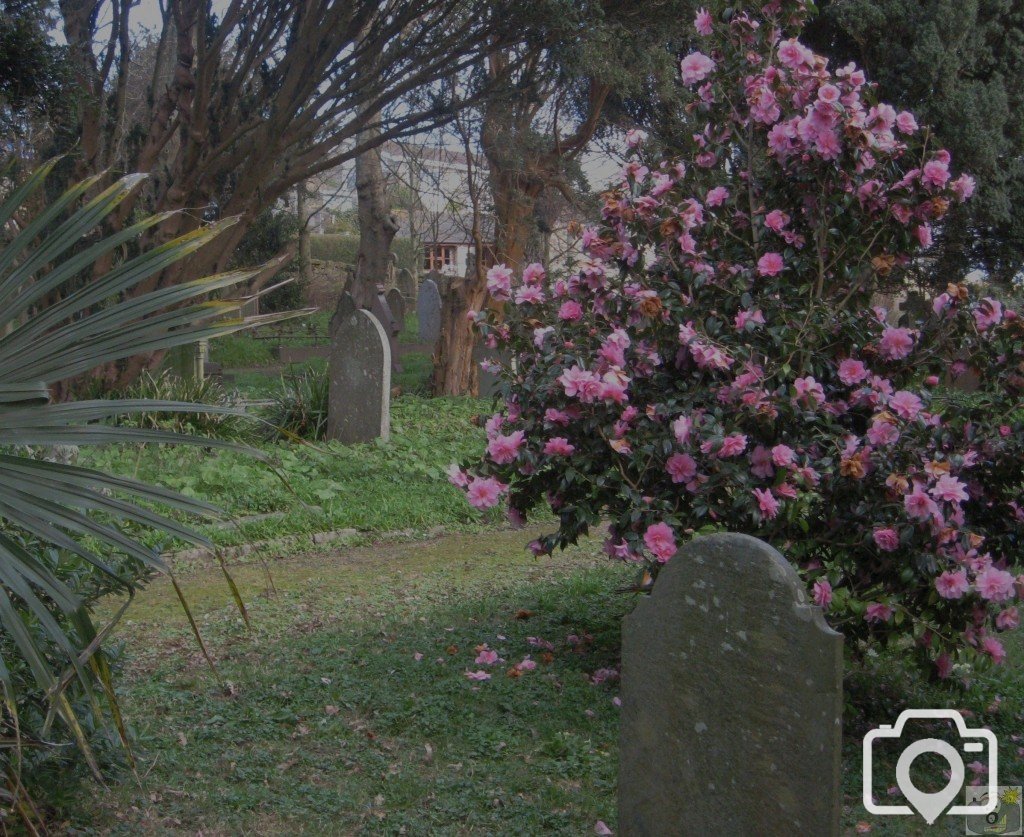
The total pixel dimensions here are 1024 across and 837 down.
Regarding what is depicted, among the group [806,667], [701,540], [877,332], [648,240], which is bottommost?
[806,667]

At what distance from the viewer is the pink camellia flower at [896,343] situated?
4742mm

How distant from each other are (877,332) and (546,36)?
25.7 feet

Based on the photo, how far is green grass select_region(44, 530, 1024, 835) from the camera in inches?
144

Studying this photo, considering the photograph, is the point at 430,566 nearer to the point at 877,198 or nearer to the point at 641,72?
the point at 877,198

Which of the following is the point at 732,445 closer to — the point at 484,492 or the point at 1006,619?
the point at 484,492

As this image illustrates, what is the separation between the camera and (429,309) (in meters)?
21.1

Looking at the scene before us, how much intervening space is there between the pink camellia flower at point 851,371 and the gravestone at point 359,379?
6865 mm

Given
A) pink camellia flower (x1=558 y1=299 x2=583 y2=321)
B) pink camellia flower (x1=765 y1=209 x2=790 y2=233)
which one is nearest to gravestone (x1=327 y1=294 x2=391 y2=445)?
pink camellia flower (x1=558 y1=299 x2=583 y2=321)

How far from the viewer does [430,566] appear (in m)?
7.53

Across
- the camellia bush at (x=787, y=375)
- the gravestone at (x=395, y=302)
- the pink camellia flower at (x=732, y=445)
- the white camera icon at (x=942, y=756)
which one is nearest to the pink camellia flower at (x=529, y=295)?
the camellia bush at (x=787, y=375)

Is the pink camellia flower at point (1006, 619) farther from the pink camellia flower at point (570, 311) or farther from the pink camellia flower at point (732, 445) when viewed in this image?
the pink camellia flower at point (570, 311)

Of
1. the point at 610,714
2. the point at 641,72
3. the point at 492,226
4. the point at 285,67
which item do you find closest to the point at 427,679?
the point at 610,714

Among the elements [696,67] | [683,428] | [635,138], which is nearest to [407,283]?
[635,138]

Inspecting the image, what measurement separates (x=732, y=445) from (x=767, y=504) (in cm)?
28
